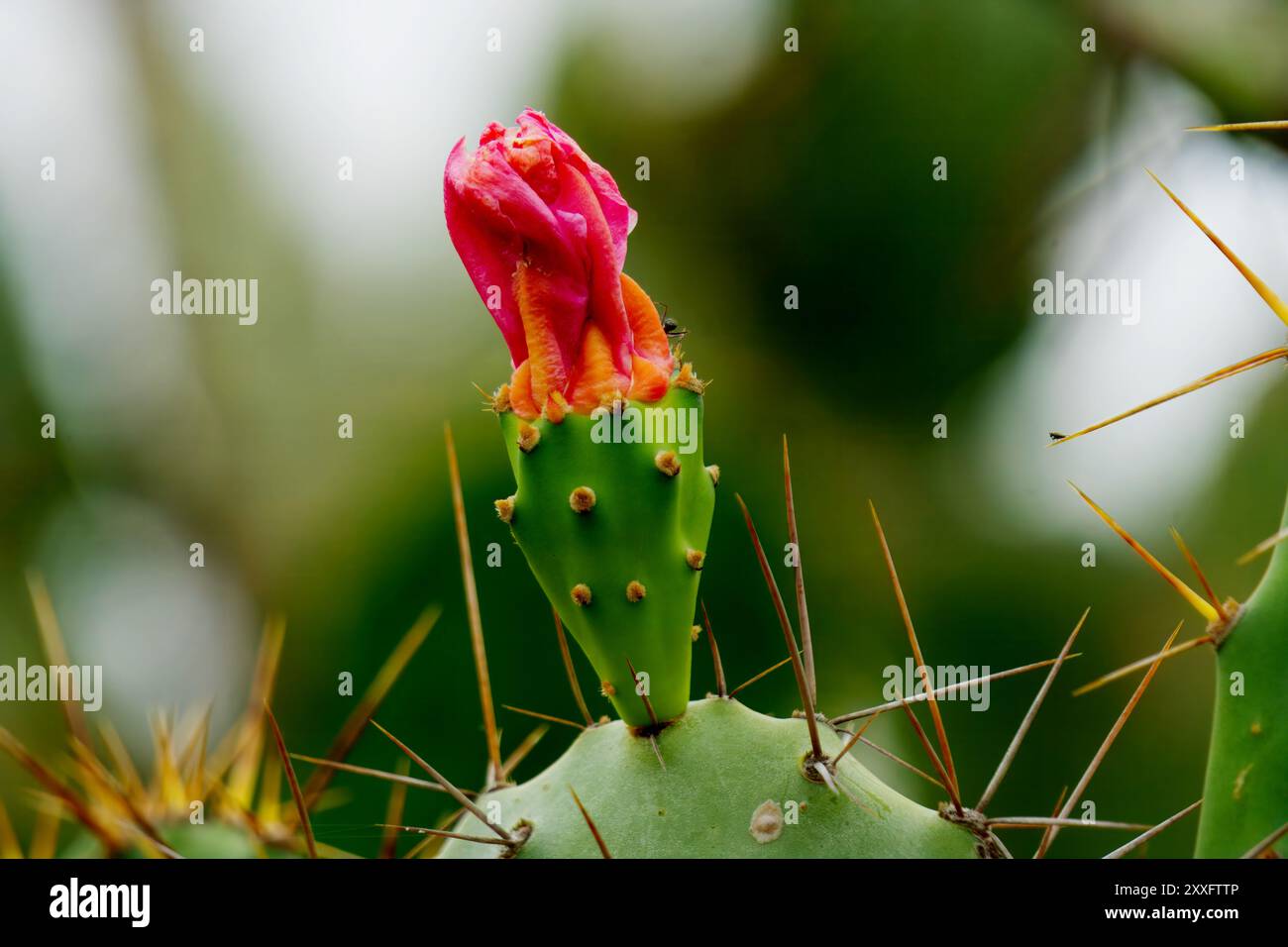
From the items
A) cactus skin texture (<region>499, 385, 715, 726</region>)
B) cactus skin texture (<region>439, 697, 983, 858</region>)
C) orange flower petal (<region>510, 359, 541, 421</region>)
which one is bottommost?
cactus skin texture (<region>439, 697, 983, 858</region>)

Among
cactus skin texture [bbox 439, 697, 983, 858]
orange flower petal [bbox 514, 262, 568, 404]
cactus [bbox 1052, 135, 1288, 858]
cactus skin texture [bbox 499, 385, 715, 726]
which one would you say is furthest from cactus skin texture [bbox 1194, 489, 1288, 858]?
orange flower petal [bbox 514, 262, 568, 404]

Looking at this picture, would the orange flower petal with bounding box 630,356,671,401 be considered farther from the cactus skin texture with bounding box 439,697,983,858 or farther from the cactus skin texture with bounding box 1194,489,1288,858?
the cactus skin texture with bounding box 1194,489,1288,858

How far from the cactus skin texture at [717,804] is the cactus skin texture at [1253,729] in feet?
0.57

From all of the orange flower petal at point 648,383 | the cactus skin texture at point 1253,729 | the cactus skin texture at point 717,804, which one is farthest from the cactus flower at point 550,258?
the cactus skin texture at point 1253,729

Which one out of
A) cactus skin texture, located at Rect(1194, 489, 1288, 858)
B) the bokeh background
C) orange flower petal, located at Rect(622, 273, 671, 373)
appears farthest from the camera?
the bokeh background

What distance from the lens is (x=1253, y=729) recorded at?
79 centimetres

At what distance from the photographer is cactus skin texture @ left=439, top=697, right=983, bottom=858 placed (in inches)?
32.8

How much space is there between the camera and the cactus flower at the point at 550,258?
85 centimetres

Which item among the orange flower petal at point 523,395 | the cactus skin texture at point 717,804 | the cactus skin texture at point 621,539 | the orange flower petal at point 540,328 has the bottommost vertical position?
the cactus skin texture at point 717,804

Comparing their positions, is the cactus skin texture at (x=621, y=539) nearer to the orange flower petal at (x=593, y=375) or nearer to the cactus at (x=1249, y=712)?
the orange flower petal at (x=593, y=375)

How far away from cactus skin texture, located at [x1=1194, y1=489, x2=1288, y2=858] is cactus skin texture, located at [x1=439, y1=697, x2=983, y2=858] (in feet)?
0.57

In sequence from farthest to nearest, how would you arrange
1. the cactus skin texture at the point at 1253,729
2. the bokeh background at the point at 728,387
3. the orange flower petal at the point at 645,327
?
1. the bokeh background at the point at 728,387
2. the orange flower petal at the point at 645,327
3. the cactus skin texture at the point at 1253,729

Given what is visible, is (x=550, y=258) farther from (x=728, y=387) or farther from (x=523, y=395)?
(x=728, y=387)
